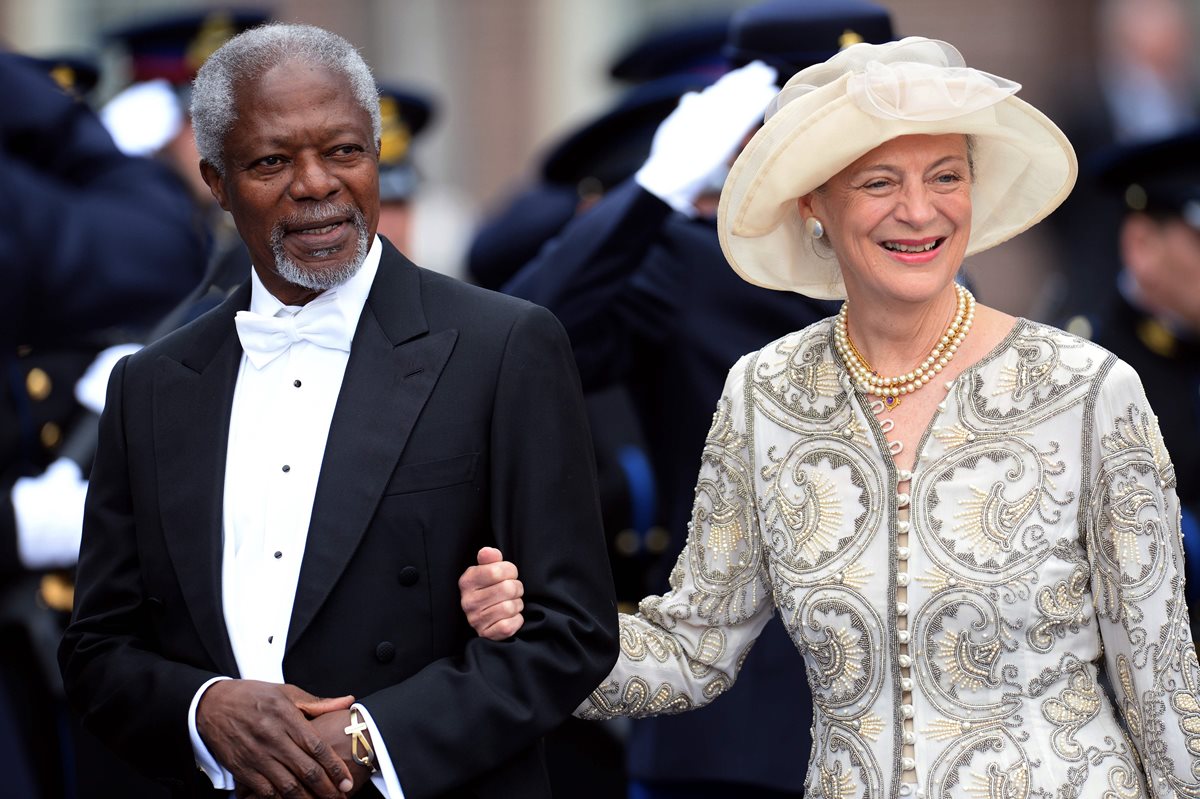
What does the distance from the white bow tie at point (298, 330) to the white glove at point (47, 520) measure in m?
1.61

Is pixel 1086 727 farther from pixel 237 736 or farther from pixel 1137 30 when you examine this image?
pixel 1137 30

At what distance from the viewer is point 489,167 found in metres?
15.1

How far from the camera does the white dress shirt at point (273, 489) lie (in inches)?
114

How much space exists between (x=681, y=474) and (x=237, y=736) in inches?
62.3


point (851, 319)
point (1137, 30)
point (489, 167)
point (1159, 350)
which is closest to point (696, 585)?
point (851, 319)

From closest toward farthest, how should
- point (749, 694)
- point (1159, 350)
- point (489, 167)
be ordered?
1. point (749, 694)
2. point (1159, 350)
3. point (489, 167)

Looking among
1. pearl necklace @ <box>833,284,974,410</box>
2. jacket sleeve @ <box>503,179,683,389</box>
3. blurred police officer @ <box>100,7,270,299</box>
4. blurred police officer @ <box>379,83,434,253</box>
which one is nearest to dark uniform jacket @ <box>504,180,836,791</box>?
jacket sleeve @ <box>503,179,683,389</box>

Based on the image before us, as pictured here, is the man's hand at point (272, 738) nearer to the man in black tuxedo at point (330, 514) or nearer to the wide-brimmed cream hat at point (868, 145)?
the man in black tuxedo at point (330, 514)

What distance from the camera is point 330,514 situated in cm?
286

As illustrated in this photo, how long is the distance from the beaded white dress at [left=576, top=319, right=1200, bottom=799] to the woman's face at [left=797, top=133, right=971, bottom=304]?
17 centimetres

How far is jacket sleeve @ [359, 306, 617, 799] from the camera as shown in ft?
9.23

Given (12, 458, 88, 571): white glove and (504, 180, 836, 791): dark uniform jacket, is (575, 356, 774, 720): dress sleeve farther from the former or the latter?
(12, 458, 88, 571): white glove

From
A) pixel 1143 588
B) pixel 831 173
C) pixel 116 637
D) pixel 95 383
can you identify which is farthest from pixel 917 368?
pixel 95 383

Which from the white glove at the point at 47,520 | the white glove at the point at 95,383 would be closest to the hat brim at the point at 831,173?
the white glove at the point at 47,520
